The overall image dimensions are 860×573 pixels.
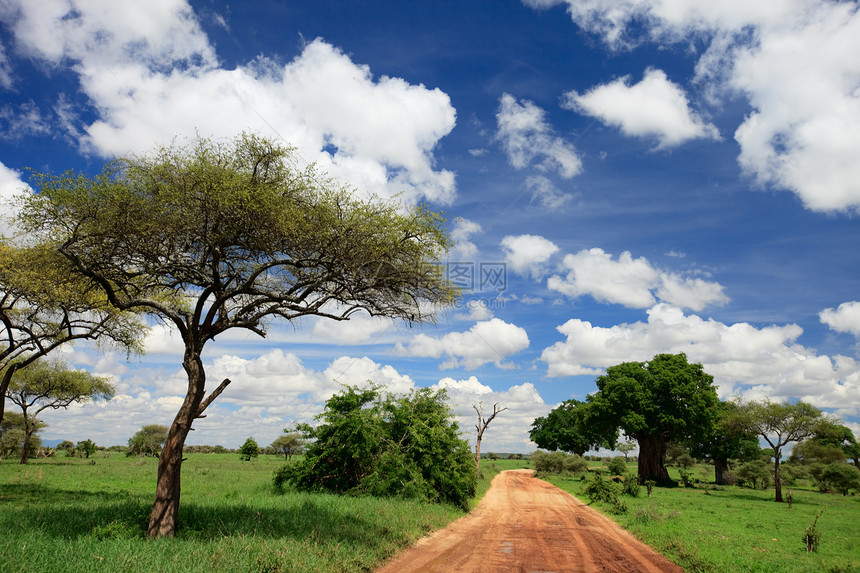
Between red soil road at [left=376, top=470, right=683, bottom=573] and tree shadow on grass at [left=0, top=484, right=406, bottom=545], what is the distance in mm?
1770

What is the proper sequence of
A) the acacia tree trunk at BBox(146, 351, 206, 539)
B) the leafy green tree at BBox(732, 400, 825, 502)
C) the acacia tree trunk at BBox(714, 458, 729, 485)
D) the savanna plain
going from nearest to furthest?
the savanna plain < the acacia tree trunk at BBox(146, 351, 206, 539) < the leafy green tree at BBox(732, 400, 825, 502) < the acacia tree trunk at BBox(714, 458, 729, 485)

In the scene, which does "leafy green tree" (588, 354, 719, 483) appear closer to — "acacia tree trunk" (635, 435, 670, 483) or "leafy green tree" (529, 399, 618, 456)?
"acacia tree trunk" (635, 435, 670, 483)

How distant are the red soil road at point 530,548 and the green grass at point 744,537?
0.68 metres

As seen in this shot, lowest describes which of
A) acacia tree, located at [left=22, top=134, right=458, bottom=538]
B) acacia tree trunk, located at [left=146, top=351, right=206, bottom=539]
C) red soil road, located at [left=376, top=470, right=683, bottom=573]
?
red soil road, located at [left=376, top=470, right=683, bottom=573]

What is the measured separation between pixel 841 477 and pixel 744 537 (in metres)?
36.3

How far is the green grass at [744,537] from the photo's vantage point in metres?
12.2

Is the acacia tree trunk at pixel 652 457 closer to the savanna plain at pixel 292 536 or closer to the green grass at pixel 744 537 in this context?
the green grass at pixel 744 537

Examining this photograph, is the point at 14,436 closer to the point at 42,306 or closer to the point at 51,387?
the point at 51,387

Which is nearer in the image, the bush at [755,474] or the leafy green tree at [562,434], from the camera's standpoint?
the bush at [755,474]

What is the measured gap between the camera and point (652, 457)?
4409cm

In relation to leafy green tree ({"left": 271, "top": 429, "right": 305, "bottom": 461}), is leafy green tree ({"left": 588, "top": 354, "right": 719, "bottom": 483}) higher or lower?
higher

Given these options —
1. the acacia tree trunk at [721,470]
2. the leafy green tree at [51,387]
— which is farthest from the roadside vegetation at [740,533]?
the leafy green tree at [51,387]

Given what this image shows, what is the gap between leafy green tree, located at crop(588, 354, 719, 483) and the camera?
4062 cm

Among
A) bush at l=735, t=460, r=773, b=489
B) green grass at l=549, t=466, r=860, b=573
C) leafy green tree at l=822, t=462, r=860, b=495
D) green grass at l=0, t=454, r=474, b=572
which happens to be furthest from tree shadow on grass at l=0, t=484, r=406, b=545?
bush at l=735, t=460, r=773, b=489
